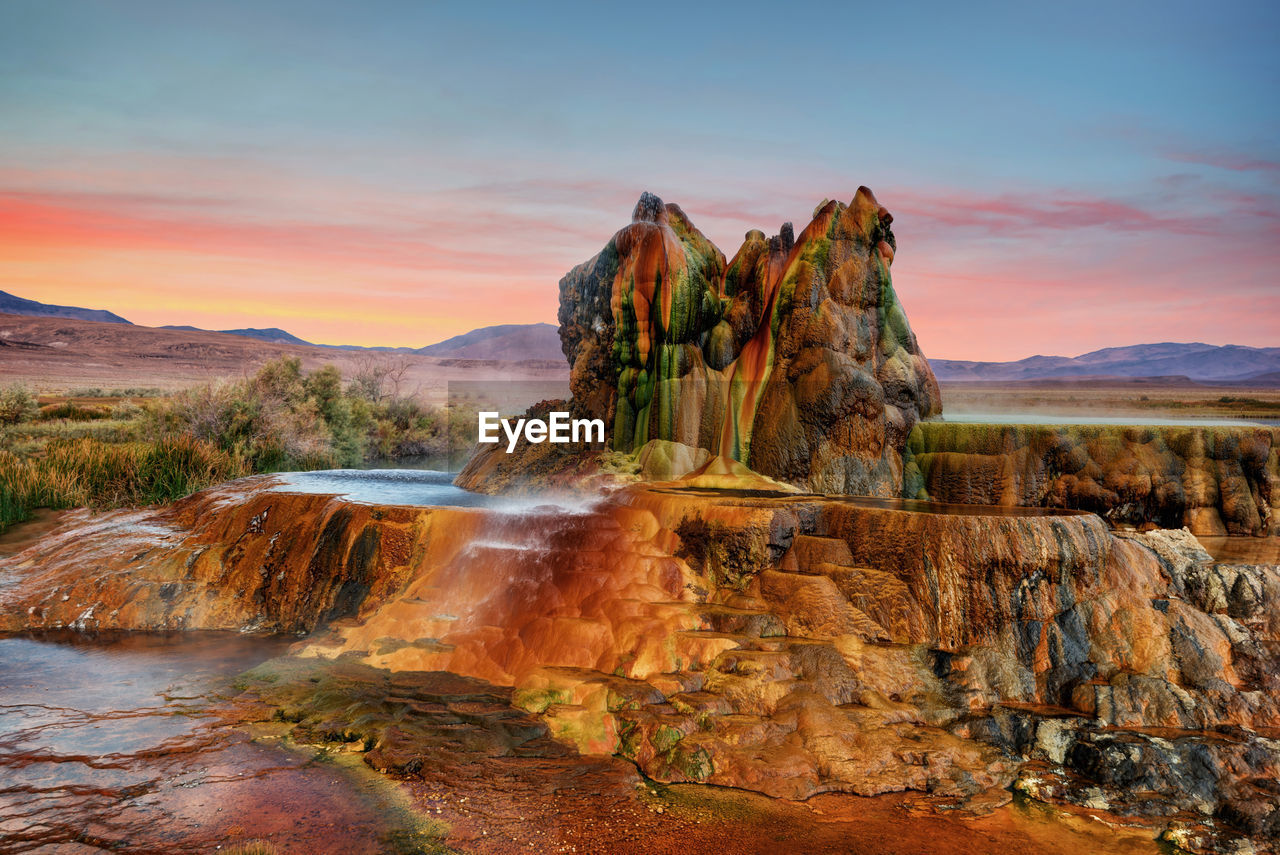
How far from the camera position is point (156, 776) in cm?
543

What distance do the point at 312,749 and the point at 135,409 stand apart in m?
21.6

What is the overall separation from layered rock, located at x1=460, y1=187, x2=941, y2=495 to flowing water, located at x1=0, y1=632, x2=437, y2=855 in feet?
22.5

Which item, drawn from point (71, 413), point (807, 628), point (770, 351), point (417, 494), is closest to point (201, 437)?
point (417, 494)

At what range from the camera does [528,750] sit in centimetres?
595

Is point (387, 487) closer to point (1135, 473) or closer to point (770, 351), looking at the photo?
point (770, 351)

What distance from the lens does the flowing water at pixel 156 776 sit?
4695mm

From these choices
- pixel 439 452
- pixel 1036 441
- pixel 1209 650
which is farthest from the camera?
pixel 439 452

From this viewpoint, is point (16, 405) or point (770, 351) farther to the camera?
point (16, 405)

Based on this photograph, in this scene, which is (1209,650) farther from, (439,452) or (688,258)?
(439,452)

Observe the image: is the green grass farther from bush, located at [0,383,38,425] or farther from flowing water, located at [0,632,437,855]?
flowing water, located at [0,632,437,855]

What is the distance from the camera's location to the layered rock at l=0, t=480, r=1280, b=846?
5.71 meters

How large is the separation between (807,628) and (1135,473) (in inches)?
230

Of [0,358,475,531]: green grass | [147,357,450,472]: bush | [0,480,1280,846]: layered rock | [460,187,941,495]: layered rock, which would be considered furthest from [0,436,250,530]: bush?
[460,187,941,495]: layered rock

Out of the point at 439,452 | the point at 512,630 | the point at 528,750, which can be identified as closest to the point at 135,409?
the point at 439,452
